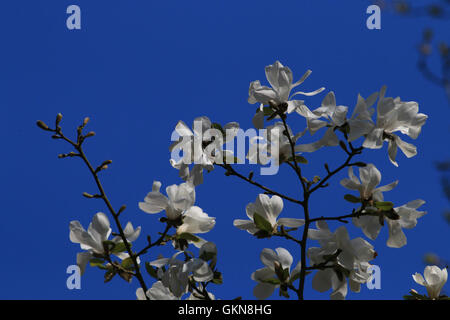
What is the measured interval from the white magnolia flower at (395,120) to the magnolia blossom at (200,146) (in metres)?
0.28

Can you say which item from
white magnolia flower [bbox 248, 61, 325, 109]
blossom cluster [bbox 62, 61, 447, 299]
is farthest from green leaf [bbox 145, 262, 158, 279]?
white magnolia flower [bbox 248, 61, 325, 109]

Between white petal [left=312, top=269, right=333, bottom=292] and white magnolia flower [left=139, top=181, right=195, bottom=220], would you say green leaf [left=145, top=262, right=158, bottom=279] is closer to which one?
white magnolia flower [left=139, top=181, right=195, bottom=220]

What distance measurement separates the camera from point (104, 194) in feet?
2.98

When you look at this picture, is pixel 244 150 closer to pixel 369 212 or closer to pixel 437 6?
pixel 369 212

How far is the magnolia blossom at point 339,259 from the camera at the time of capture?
3.03 ft

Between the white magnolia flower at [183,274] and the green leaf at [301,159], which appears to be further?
the green leaf at [301,159]

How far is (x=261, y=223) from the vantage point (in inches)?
37.1

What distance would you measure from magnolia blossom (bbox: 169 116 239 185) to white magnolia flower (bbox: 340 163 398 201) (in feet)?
0.80

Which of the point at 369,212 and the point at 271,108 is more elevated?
the point at 271,108

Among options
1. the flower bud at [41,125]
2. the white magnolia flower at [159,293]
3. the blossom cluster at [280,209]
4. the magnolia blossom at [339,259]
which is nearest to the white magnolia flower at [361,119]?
the blossom cluster at [280,209]

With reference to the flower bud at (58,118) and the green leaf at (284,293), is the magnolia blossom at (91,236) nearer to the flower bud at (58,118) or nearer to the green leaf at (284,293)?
the flower bud at (58,118)
